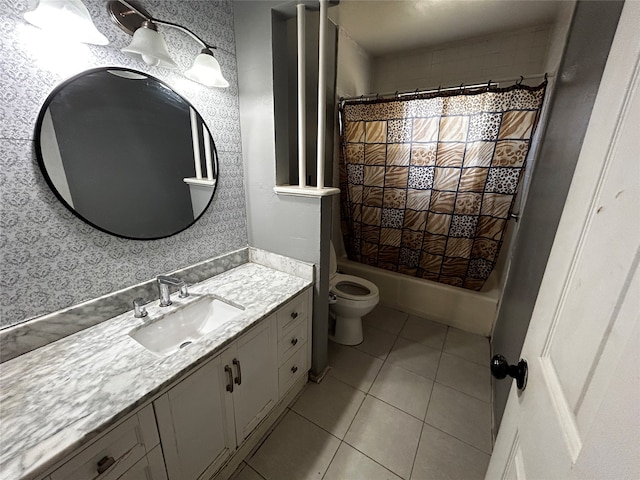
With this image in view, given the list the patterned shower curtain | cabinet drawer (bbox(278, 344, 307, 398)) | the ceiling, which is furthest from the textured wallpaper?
the patterned shower curtain

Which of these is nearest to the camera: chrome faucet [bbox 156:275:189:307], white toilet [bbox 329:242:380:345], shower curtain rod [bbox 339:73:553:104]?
chrome faucet [bbox 156:275:189:307]

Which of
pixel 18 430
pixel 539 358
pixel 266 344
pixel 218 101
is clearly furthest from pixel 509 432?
pixel 218 101

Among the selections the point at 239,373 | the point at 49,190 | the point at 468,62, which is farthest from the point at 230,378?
the point at 468,62

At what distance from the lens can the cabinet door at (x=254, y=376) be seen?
3.59 feet

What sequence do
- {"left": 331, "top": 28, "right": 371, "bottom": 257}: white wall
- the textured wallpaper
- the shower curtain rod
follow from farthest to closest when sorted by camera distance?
1. {"left": 331, "top": 28, "right": 371, "bottom": 257}: white wall
2. the shower curtain rod
3. the textured wallpaper

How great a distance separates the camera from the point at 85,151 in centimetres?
99

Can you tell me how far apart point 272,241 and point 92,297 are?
863mm

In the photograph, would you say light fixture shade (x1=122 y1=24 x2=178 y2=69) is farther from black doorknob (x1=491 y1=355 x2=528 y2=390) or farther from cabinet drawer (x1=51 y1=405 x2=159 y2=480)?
black doorknob (x1=491 y1=355 x2=528 y2=390)

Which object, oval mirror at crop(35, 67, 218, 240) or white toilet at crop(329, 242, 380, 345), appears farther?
white toilet at crop(329, 242, 380, 345)

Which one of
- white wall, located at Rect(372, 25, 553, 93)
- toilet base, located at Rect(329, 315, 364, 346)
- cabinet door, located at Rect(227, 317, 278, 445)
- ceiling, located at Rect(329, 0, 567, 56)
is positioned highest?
ceiling, located at Rect(329, 0, 567, 56)

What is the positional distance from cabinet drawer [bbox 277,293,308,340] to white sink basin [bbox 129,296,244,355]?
0.68 feet

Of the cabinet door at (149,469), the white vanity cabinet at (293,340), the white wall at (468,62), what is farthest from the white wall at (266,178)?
the white wall at (468,62)

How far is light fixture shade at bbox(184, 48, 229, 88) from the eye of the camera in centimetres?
114

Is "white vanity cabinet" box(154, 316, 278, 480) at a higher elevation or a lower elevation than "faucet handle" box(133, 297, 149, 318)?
lower
